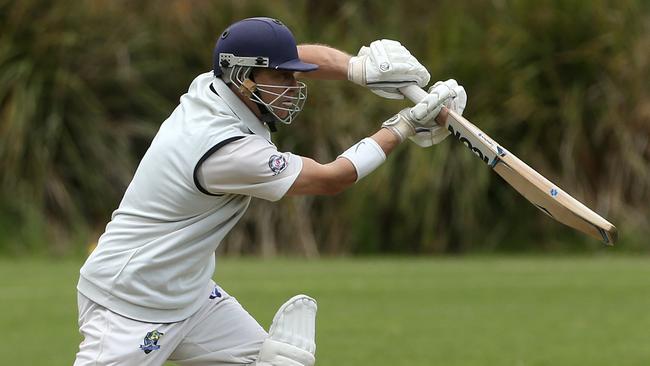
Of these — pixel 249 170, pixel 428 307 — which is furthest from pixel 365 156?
pixel 428 307

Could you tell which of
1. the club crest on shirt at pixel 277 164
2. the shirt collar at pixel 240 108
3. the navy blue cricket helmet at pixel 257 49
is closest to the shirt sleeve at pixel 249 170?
the club crest on shirt at pixel 277 164

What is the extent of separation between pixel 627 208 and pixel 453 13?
290cm

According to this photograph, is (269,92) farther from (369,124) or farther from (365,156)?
(369,124)

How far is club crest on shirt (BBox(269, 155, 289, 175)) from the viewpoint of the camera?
4.91 m

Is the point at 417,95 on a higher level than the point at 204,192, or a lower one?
higher

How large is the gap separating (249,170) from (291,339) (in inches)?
27.0

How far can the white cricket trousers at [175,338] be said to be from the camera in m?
4.88

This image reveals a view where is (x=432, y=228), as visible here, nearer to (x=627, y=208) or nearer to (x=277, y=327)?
(x=627, y=208)

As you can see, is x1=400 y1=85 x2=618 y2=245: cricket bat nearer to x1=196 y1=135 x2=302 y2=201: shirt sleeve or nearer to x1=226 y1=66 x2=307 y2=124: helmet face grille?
x1=226 y1=66 x2=307 y2=124: helmet face grille

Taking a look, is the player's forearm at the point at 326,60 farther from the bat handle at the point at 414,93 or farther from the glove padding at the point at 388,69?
the bat handle at the point at 414,93

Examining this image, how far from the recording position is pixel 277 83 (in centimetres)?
509

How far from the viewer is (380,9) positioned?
16.3m

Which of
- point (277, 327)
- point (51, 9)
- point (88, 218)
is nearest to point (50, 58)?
point (51, 9)

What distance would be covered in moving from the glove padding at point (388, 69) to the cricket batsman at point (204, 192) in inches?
7.1
